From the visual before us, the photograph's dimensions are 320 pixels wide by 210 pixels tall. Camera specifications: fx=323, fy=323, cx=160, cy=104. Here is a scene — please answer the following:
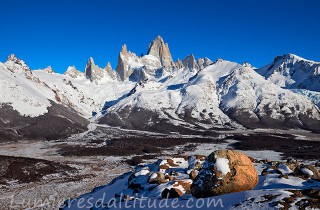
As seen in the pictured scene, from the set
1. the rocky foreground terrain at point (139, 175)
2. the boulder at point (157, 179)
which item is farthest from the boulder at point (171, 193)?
the boulder at point (157, 179)

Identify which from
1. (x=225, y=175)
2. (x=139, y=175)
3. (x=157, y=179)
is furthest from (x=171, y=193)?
(x=139, y=175)

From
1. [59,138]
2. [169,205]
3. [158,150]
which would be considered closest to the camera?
[169,205]

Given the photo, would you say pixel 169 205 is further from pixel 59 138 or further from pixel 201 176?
pixel 59 138

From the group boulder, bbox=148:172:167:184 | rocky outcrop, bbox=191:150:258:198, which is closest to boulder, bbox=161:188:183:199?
rocky outcrop, bbox=191:150:258:198

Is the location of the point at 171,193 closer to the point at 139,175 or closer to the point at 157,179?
the point at 157,179

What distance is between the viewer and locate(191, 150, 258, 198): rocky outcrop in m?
25.6

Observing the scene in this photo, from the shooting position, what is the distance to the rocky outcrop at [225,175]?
84.1 feet

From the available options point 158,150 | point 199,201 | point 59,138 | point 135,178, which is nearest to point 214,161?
point 199,201

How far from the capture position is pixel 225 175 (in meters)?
25.8

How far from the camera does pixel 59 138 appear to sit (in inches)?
7318

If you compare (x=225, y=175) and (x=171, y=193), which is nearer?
(x=225, y=175)

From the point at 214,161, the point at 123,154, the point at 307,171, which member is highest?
the point at 214,161

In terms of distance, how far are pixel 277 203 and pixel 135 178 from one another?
2651cm

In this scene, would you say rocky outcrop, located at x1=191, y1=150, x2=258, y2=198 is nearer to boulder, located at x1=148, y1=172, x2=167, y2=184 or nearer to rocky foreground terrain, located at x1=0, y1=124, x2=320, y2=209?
rocky foreground terrain, located at x1=0, y1=124, x2=320, y2=209
